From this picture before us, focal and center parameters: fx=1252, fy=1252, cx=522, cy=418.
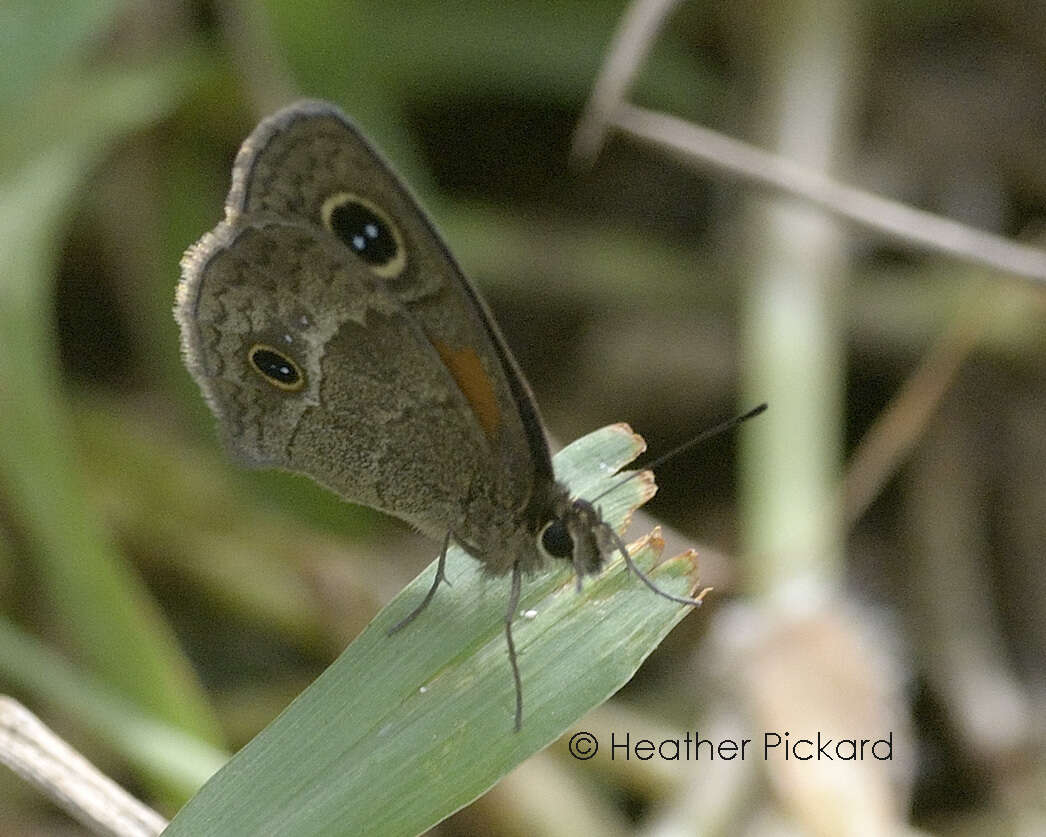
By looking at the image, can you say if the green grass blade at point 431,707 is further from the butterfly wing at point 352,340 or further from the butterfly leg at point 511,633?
the butterfly wing at point 352,340

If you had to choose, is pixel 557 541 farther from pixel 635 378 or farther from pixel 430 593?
pixel 635 378

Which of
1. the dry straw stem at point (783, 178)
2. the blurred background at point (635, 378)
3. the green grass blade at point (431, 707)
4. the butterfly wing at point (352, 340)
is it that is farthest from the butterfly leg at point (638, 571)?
the dry straw stem at point (783, 178)

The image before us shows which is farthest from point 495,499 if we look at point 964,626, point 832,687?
point 964,626

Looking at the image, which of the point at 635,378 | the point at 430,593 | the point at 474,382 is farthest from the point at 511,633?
the point at 635,378

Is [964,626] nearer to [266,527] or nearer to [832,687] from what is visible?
[832,687]

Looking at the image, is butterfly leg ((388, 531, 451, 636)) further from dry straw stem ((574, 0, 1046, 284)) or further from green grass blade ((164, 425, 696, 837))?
dry straw stem ((574, 0, 1046, 284))

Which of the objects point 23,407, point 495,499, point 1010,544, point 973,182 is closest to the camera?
point 495,499
